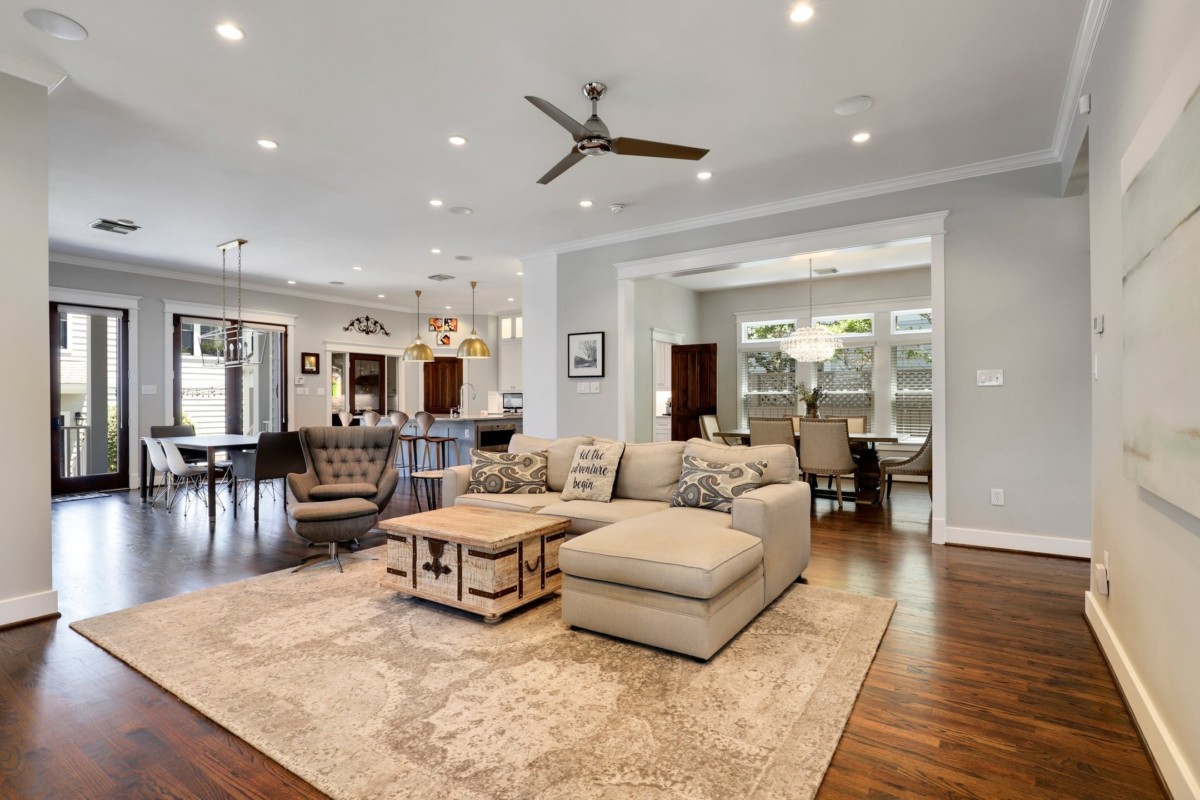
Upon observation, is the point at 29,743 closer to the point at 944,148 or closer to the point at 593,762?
the point at 593,762

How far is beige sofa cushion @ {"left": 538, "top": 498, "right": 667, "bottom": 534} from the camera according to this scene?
141 inches

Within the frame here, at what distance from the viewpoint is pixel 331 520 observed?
12.5 feet

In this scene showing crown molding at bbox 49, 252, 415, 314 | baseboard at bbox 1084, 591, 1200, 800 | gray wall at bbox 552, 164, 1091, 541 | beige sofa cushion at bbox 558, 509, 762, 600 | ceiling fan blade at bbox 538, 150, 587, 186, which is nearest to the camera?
baseboard at bbox 1084, 591, 1200, 800

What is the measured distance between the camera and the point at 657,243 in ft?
20.2

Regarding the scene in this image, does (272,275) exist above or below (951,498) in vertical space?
above

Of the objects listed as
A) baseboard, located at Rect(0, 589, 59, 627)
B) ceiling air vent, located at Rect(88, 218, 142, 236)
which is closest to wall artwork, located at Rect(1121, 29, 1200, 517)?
baseboard, located at Rect(0, 589, 59, 627)

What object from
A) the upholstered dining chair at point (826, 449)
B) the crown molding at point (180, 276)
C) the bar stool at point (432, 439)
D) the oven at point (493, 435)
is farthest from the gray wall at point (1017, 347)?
the crown molding at point (180, 276)

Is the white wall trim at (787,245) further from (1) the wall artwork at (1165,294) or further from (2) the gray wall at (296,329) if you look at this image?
(2) the gray wall at (296,329)

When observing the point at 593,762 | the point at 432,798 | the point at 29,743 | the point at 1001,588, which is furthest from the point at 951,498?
the point at 29,743

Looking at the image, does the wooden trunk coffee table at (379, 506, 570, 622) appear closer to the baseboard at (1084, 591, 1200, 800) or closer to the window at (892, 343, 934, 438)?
the baseboard at (1084, 591, 1200, 800)

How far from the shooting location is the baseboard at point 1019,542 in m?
4.16

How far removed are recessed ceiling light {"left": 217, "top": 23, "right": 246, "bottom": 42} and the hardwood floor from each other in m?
2.91

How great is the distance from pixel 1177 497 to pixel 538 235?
5.68m

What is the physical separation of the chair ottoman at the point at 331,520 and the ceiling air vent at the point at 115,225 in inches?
160
